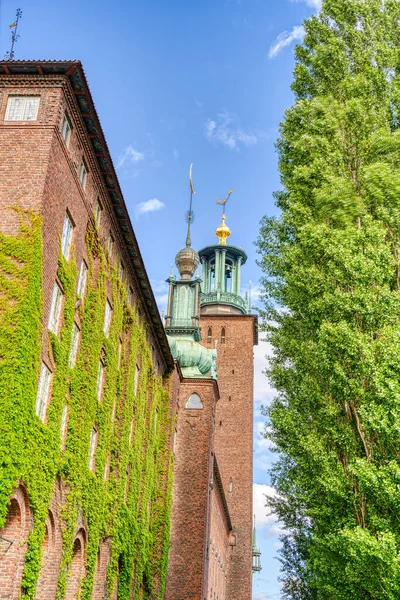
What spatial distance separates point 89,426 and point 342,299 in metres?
6.89

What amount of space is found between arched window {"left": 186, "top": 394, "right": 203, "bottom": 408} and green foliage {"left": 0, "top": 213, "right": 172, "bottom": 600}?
3885 millimetres

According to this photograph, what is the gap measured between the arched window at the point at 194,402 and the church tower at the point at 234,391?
1546cm

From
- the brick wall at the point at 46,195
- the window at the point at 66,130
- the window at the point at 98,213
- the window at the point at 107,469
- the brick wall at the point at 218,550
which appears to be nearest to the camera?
the brick wall at the point at 46,195

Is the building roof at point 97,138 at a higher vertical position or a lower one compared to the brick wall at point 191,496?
higher

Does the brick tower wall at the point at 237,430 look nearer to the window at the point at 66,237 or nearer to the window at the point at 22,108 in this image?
A: the window at the point at 66,237

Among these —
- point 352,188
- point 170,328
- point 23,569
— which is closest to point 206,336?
point 170,328

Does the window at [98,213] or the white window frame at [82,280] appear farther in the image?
the window at [98,213]

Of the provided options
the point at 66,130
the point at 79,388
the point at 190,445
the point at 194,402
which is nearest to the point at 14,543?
the point at 79,388

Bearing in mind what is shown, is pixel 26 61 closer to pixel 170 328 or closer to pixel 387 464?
pixel 387 464

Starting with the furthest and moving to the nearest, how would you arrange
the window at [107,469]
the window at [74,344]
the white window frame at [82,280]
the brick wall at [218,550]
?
the brick wall at [218,550], the window at [107,469], the white window frame at [82,280], the window at [74,344]

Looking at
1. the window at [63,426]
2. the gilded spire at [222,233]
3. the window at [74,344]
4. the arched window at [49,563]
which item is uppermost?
the gilded spire at [222,233]

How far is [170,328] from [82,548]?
19.5 meters

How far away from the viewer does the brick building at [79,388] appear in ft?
42.2

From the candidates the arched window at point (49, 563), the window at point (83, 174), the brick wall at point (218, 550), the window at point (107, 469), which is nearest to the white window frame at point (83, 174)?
the window at point (83, 174)
